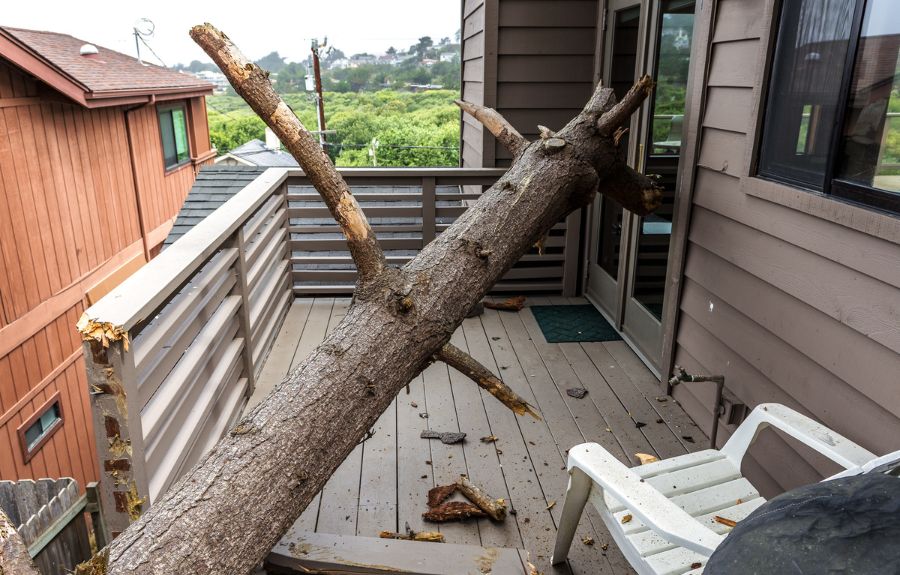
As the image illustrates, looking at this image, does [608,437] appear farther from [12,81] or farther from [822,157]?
[12,81]

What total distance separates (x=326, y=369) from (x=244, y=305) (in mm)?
1437

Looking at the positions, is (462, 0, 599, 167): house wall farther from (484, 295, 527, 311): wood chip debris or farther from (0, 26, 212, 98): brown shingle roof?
(0, 26, 212, 98): brown shingle roof

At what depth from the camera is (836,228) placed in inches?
74.3

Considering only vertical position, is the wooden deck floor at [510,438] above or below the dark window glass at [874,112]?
below

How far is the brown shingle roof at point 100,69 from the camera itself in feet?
20.8

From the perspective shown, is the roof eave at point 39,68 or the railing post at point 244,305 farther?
the roof eave at point 39,68

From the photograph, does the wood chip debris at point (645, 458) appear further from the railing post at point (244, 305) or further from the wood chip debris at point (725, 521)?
the railing post at point (244, 305)

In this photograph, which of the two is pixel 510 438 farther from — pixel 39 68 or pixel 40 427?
pixel 39 68

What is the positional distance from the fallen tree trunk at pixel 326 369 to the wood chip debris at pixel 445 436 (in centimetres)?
91

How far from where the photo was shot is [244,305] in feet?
9.51

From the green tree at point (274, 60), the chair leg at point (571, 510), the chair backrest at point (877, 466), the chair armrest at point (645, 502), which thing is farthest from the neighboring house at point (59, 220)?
the green tree at point (274, 60)

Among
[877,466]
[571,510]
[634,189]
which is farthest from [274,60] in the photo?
[877,466]

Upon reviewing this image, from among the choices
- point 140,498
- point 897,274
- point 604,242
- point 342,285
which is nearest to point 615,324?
point 604,242

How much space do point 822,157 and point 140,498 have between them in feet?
7.07
